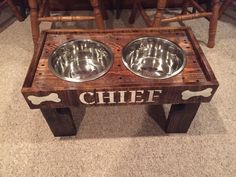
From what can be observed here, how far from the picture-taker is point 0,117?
1009mm

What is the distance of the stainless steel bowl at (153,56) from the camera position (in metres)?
0.85

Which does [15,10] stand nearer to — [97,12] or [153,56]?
[97,12]

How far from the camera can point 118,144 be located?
3.02 ft

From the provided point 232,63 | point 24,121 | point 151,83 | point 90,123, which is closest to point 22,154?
point 24,121

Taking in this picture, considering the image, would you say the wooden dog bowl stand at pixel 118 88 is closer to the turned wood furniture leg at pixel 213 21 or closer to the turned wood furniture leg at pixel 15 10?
the turned wood furniture leg at pixel 213 21

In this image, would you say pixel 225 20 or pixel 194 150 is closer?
pixel 194 150

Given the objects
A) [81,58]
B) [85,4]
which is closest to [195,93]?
[81,58]

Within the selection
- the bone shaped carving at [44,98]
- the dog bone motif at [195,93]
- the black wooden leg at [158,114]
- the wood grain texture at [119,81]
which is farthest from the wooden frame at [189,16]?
the bone shaped carving at [44,98]

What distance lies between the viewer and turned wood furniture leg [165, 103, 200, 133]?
813 millimetres

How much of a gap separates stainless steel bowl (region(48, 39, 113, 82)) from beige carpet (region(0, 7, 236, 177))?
0.21m

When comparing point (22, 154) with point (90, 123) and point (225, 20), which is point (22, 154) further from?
point (225, 20)

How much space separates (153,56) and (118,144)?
39cm

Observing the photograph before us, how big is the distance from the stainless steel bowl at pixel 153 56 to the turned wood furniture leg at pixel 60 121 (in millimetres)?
294

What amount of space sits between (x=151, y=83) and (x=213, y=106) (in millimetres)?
495
